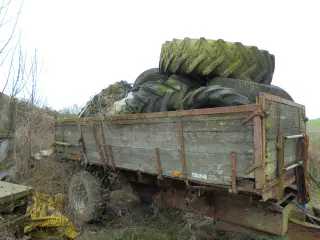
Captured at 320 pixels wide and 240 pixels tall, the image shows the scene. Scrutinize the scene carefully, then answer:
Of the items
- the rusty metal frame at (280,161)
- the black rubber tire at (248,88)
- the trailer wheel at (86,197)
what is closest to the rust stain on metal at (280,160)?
the rusty metal frame at (280,161)

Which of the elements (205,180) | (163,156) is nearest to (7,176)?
(163,156)

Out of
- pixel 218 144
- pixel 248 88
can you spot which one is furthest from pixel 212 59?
pixel 218 144

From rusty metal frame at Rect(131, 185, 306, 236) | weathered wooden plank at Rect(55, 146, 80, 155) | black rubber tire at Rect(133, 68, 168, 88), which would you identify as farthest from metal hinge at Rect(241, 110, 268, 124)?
weathered wooden plank at Rect(55, 146, 80, 155)

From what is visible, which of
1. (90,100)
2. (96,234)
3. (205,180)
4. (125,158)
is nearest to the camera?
(205,180)

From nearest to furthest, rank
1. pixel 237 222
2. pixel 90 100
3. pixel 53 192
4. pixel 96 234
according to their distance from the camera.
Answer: pixel 237 222 < pixel 96 234 < pixel 90 100 < pixel 53 192

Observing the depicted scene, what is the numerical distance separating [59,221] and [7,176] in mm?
1290

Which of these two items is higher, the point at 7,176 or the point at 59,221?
the point at 7,176

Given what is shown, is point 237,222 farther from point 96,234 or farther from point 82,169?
point 82,169

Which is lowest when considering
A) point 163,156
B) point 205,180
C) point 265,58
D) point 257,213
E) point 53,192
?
point 53,192

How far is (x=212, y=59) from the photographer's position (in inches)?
142

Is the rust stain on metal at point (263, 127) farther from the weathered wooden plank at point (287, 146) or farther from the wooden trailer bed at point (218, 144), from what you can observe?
the weathered wooden plank at point (287, 146)

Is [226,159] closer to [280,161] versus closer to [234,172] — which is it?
[234,172]

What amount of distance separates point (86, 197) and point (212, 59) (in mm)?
2865

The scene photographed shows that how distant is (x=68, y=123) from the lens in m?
4.71
